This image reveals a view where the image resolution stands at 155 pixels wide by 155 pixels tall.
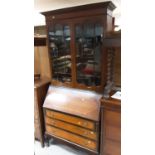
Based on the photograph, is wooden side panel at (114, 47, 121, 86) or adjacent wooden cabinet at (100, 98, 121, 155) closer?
adjacent wooden cabinet at (100, 98, 121, 155)

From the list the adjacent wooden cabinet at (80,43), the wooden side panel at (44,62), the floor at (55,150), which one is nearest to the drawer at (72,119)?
the adjacent wooden cabinet at (80,43)

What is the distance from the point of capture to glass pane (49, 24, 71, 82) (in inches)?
84.7

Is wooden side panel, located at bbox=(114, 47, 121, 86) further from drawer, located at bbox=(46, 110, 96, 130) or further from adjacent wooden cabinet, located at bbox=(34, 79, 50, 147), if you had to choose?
adjacent wooden cabinet, located at bbox=(34, 79, 50, 147)

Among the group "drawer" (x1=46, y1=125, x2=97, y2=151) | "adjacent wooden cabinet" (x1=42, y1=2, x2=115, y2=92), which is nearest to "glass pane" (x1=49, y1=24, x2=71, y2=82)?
"adjacent wooden cabinet" (x1=42, y1=2, x2=115, y2=92)

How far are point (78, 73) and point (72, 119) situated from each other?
0.59 m

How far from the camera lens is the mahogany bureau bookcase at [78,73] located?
1895mm

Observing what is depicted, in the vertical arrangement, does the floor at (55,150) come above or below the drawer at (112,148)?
below

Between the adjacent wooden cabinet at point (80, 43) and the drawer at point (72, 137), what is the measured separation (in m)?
0.63

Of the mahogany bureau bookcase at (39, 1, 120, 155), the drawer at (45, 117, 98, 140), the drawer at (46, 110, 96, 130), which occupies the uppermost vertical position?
the mahogany bureau bookcase at (39, 1, 120, 155)

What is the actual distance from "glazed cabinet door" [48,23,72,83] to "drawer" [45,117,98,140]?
568 mm

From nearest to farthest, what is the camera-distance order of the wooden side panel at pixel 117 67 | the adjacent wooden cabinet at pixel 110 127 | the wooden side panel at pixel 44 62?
1. the adjacent wooden cabinet at pixel 110 127
2. the wooden side panel at pixel 117 67
3. the wooden side panel at pixel 44 62

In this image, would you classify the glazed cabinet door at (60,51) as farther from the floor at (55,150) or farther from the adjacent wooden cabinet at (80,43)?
the floor at (55,150)
